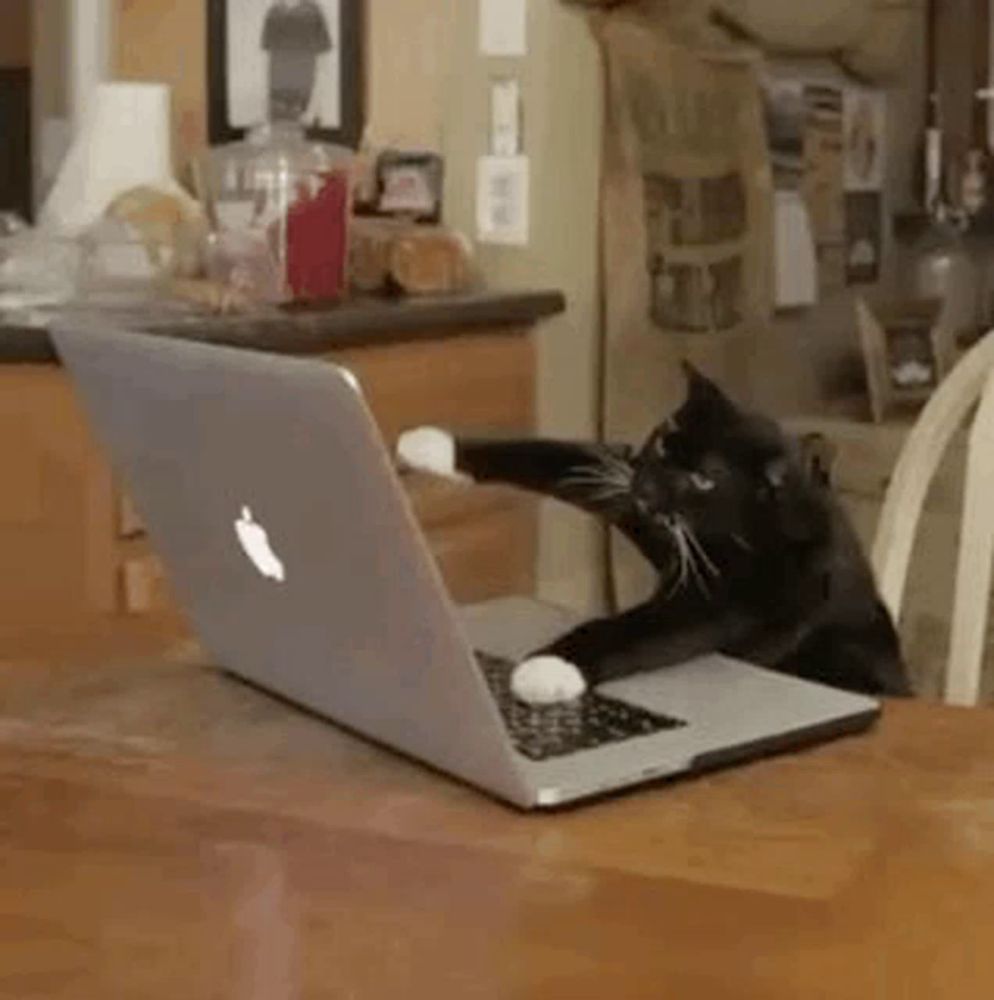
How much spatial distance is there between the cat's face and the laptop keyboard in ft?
0.44

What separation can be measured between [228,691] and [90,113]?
5.71ft

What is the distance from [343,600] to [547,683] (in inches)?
6.7

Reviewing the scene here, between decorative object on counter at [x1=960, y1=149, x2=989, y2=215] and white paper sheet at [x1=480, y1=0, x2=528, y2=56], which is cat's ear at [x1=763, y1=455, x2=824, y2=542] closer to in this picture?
white paper sheet at [x1=480, y1=0, x2=528, y2=56]

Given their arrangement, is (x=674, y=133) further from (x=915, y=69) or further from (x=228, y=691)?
(x=228, y=691)

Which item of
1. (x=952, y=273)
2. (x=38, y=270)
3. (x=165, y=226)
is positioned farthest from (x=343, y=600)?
(x=952, y=273)

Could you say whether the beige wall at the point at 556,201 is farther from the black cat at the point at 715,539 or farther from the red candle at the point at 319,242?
the black cat at the point at 715,539

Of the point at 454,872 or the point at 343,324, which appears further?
the point at 343,324

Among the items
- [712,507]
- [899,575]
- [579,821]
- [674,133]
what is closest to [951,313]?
[674,133]

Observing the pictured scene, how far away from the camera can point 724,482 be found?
4.71 ft

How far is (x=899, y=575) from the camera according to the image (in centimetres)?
184

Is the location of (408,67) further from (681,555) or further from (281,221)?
(681,555)

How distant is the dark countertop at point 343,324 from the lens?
2385mm

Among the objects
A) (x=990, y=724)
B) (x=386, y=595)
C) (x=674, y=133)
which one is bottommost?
(x=990, y=724)

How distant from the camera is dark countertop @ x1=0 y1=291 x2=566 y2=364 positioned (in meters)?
2.38
